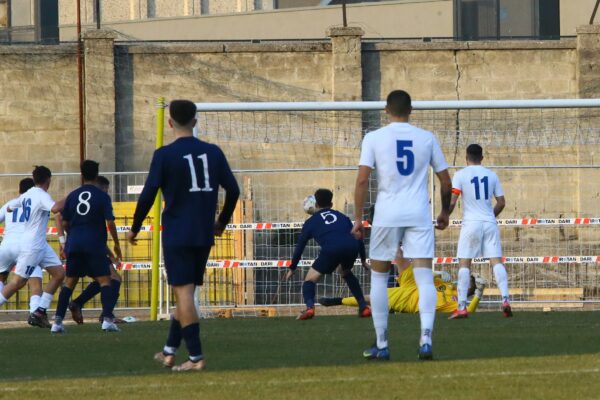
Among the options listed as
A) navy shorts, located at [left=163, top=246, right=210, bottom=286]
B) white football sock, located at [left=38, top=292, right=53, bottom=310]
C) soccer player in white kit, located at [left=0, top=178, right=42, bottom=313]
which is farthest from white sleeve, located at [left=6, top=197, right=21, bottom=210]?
navy shorts, located at [left=163, top=246, right=210, bottom=286]

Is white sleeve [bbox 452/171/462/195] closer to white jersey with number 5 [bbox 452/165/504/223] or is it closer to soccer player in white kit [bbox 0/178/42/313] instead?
white jersey with number 5 [bbox 452/165/504/223]

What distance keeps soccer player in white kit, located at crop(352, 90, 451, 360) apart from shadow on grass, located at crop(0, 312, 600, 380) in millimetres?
377

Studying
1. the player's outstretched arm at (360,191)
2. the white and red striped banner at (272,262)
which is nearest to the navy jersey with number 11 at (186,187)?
the player's outstretched arm at (360,191)

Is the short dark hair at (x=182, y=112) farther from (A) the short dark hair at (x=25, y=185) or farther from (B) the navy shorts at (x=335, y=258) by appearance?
(B) the navy shorts at (x=335, y=258)

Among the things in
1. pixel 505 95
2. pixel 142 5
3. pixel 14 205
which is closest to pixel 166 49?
pixel 505 95

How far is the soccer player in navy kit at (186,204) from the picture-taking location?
29.0ft

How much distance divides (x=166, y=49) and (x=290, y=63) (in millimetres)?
2566

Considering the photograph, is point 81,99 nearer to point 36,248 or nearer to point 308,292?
point 308,292

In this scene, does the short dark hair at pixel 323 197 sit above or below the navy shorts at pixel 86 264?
above

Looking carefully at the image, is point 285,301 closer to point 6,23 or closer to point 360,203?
point 360,203

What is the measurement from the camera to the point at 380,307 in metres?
9.45

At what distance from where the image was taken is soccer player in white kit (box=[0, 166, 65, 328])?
49.7 feet

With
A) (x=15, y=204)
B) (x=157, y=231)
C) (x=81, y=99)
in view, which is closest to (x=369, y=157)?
(x=15, y=204)

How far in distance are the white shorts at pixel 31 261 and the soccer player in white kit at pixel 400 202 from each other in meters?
7.08
